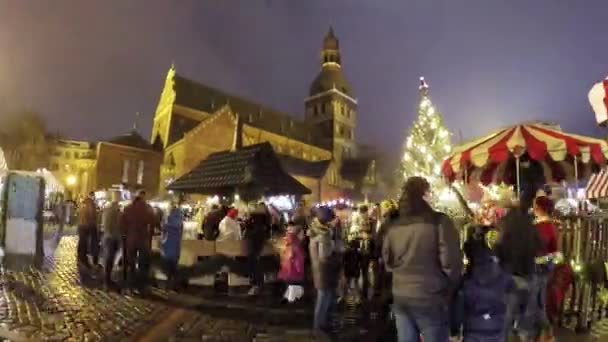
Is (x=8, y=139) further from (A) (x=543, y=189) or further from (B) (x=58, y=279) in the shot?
(A) (x=543, y=189)

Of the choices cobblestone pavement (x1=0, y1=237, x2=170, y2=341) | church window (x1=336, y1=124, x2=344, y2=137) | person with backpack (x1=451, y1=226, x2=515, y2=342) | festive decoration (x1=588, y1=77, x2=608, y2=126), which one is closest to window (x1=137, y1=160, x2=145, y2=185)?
church window (x1=336, y1=124, x2=344, y2=137)

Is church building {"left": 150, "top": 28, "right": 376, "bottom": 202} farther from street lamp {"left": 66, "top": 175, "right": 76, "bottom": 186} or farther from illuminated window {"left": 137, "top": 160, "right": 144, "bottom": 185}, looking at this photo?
street lamp {"left": 66, "top": 175, "right": 76, "bottom": 186}

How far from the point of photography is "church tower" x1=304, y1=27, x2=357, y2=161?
300 feet

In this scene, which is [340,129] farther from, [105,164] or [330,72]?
[105,164]

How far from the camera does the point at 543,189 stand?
938cm

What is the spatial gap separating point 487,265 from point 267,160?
8.55 metres

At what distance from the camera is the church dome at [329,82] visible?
303 feet

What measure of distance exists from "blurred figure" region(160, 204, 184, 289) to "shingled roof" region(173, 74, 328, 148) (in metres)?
52.3

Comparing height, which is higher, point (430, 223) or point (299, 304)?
point (430, 223)

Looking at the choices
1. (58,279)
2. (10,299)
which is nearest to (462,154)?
(10,299)

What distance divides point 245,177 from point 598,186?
362 inches

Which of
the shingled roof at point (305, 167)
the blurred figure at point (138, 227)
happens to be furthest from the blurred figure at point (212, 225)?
the shingled roof at point (305, 167)

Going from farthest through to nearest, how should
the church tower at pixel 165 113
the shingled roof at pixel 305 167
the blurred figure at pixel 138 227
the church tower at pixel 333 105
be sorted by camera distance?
the church tower at pixel 333 105
the shingled roof at pixel 305 167
the church tower at pixel 165 113
the blurred figure at pixel 138 227

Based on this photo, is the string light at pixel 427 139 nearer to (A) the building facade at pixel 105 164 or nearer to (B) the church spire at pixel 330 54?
(A) the building facade at pixel 105 164
